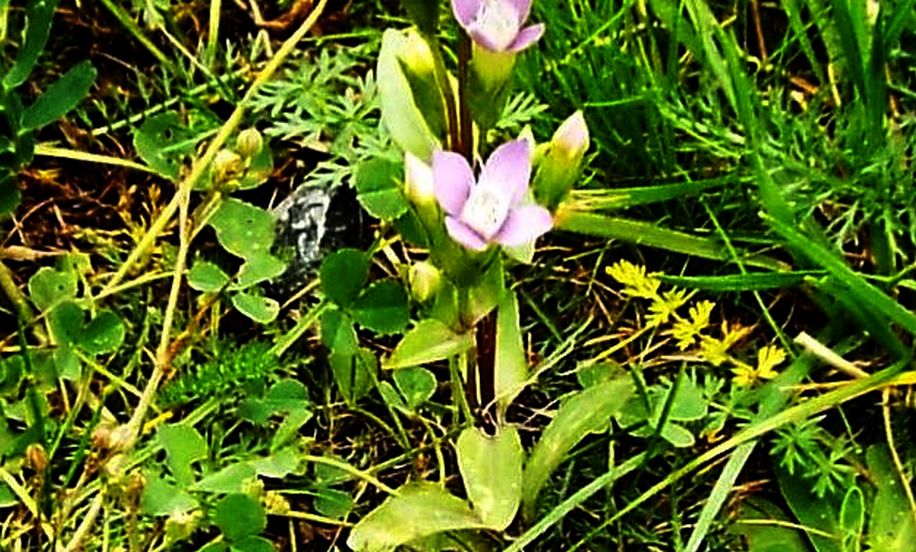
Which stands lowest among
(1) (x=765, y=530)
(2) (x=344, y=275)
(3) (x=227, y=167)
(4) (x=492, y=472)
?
(1) (x=765, y=530)

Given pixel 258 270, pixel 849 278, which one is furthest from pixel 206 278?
pixel 849 278

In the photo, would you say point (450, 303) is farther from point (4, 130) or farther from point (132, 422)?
point (4, 130)

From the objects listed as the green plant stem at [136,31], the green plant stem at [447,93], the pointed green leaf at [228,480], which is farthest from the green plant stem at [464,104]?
the green plant stem at [136,31]

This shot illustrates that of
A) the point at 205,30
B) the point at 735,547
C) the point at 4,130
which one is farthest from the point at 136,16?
the point at 735,547

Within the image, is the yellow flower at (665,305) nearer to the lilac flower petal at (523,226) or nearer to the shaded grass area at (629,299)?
the shaded grass area at (629,299)

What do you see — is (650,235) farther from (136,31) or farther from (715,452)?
(136,31)

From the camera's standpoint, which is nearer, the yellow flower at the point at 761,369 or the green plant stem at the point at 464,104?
the green plant stem at the point at 464,104
